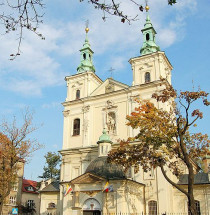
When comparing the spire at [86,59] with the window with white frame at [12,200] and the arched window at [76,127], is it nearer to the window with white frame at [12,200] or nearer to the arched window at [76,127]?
the arched window at [76,127]

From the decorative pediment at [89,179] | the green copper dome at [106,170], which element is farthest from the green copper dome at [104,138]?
the decorative pediment at [89,179]

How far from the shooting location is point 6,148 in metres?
24.8

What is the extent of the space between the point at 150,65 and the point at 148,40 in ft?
14.4

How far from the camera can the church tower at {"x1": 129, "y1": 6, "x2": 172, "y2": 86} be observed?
102 ft

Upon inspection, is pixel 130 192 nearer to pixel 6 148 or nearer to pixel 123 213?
pixel 123 213

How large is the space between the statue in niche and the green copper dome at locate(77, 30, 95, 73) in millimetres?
7458

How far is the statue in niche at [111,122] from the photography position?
102 ft

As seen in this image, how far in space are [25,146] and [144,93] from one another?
1331cm

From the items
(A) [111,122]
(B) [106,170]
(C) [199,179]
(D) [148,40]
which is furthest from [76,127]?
(C) [199,179]

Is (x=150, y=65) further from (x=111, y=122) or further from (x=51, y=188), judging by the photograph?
(x=51, y=188)

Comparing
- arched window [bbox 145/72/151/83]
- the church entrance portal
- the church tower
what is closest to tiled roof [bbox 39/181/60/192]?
the church entrance portal

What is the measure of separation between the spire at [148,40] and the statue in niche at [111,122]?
8.10 metres

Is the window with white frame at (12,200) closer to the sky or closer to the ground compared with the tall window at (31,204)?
closer to the sky

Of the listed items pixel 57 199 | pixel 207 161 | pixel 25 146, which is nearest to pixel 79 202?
pixel 25 146
